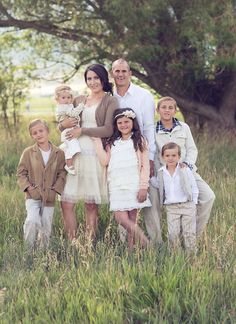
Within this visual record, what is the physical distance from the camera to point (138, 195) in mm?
5426

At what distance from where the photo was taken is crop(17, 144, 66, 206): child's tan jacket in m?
5.65

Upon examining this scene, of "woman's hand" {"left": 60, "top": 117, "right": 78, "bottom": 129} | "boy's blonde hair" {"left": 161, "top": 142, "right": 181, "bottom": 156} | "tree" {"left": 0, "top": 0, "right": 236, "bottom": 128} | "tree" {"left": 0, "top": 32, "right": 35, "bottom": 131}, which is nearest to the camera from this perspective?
"boy's blonde hair" {"left": 161, "top": 142, "right": 181, "bottom": 156}

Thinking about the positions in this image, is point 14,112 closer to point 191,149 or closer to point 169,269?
point 191,149

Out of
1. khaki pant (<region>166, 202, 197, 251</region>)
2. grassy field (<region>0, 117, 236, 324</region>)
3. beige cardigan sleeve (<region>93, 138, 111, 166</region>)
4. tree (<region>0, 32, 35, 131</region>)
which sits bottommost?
grassy field (<region>0, 117, 236, 324</region>)

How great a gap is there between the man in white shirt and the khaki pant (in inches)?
6.3

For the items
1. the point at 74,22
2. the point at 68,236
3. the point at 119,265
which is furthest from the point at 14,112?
the point at 119,265

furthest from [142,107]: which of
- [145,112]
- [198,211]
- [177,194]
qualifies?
[198,211]

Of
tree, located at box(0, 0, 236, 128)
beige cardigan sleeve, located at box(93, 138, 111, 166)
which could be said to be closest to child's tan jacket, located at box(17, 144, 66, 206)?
beige cardigan sleeve, located at box(93, 138, 111, 166)

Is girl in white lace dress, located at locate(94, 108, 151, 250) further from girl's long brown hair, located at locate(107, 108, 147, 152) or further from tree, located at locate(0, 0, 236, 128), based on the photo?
tree, located at locate(0, 0, 236, 128)

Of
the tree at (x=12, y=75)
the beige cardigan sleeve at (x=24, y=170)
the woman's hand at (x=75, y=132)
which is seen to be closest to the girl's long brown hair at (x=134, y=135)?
the woman's hand at (x=75, y=132)

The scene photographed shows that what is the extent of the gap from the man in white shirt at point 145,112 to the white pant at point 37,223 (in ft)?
2.88

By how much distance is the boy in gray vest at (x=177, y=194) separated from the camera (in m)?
5.39

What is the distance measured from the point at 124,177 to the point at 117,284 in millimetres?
1271

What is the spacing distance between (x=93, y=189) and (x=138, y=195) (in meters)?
0.42
